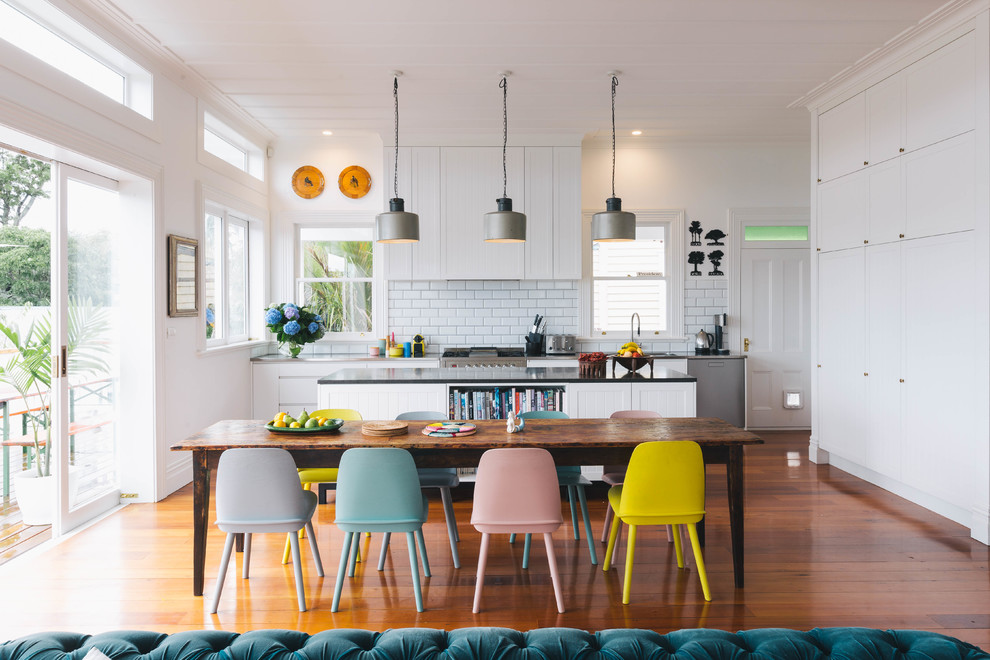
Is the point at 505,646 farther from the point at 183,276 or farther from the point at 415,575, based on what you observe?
the point at 183,276

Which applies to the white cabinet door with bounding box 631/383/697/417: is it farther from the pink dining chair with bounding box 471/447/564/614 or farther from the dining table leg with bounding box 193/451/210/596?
the dining table leg with bounding box 193/451/210/596

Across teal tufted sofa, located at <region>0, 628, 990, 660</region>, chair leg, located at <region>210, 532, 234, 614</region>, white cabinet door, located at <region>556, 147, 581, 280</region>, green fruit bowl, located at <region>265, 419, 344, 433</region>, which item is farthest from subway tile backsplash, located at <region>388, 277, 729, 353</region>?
teal tufted sofa, located at <region>0, 628, 990, 660</region>

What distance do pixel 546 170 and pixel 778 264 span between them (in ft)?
9.25

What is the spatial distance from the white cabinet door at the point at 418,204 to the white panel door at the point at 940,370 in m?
4.18

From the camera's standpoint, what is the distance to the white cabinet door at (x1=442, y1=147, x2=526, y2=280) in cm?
678

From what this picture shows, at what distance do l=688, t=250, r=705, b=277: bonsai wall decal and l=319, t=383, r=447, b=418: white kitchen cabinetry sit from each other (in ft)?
12.4

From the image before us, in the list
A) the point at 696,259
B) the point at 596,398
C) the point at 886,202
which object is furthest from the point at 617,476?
the point at 696,259

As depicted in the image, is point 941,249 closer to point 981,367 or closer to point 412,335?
point 981,367

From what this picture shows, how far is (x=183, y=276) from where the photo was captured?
200 inches

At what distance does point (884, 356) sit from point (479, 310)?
12.8ft

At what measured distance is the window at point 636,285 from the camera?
7.33m

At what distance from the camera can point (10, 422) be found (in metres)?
3.71

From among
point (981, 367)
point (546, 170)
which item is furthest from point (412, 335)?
point (981, 367)

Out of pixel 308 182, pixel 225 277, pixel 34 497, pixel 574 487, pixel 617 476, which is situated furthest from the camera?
pixel 308 182
